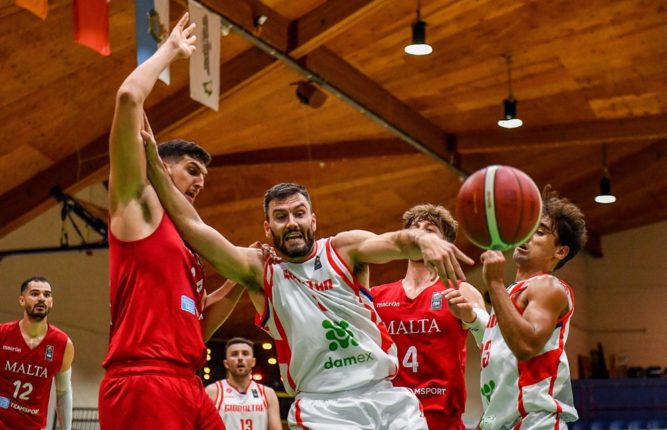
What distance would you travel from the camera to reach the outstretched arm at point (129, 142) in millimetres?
4715

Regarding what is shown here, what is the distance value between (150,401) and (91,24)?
18.3 ft

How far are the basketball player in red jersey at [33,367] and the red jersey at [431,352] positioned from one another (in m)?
4.04

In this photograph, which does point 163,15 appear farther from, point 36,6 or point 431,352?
point 431,352

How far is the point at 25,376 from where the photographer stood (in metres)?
9.60

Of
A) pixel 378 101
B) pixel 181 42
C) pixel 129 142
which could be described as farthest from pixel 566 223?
pixel 378 101

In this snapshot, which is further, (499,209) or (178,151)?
(178,151)

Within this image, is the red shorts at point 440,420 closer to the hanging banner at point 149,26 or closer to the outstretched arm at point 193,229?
the outstretched arm at point 193,229

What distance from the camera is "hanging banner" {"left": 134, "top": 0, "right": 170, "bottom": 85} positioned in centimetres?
971

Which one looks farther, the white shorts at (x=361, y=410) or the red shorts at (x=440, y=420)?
the red shorts at (x=440, y=420)

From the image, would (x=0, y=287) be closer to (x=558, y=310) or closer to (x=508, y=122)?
(x=508, y=122)

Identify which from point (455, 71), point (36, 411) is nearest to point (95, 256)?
point (455, 71)

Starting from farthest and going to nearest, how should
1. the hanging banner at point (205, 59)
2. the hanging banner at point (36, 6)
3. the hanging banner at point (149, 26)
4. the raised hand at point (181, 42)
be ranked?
the hanging banner at point (205, 59) → the hanging banner at point (149, 26) → the hanging banner at point (36, 6) → the raised hand at point (181, 42)

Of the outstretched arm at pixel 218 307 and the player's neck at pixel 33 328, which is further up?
the player's neck at pixel 33 328

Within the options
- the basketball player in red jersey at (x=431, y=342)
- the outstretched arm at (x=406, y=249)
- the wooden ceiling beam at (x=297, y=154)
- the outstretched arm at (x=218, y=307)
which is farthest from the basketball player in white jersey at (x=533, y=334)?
the wooden ceiling beam at (x=297, y=154)
